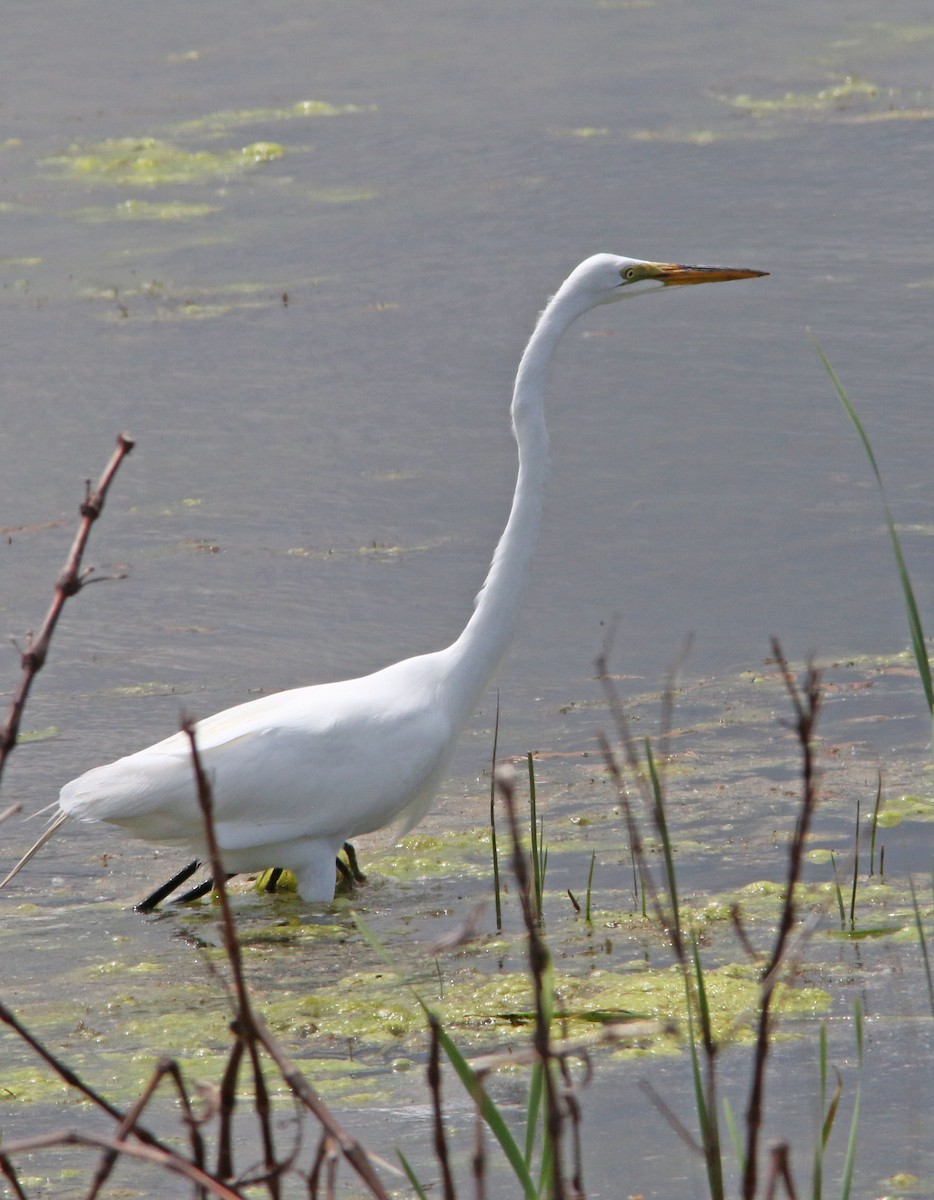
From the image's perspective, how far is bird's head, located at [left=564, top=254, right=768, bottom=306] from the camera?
4395 mm

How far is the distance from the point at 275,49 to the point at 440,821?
9.82 meters

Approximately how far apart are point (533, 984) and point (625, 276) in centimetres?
306

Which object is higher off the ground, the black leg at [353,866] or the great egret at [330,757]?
the great egret at [330,757]

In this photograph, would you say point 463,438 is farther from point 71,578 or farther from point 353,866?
point 71,578

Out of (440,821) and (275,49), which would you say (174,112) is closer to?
(275,49)

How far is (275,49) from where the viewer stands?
13.1 meters

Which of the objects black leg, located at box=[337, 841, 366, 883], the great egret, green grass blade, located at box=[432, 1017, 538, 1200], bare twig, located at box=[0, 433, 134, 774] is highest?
bare twig, located at box=[0, 433, 134, 774]

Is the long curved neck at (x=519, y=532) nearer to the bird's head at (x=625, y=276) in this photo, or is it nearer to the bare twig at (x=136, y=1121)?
the bird's head at (x=625, y=276)

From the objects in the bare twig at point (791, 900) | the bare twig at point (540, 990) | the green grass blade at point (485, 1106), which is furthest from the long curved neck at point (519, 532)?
the bare twig at point (540, 990)

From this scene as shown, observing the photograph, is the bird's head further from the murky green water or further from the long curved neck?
the murky green water

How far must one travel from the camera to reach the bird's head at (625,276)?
4395mm

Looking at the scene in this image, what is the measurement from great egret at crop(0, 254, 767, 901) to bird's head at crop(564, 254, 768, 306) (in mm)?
56

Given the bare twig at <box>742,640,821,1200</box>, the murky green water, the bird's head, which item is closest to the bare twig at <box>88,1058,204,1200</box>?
the bare twig at <box>742,640,821,1200</box>

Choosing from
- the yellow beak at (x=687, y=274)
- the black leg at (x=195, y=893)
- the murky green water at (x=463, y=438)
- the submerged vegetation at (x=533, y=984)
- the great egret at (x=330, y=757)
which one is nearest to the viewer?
the submerged vegetation at (x=533, y=984)
